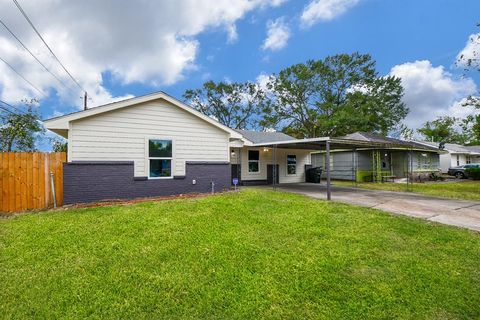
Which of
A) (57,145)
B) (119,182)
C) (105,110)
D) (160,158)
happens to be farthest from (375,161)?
(57,145)

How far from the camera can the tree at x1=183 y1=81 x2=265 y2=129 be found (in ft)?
113

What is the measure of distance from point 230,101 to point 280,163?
21.3m

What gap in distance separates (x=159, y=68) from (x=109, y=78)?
14.9 ft

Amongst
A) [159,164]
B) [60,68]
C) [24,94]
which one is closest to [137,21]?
[60,68]

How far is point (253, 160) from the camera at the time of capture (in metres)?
15.0

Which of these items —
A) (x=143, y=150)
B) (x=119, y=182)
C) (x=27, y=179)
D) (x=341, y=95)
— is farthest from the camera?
(x=341, y=95)

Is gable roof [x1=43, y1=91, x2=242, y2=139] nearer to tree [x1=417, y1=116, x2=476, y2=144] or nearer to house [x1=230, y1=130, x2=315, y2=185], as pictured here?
house [x1=230, y1=130, x2=315, y2=185]

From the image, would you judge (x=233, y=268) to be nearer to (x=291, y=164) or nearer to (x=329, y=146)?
(x=329, y=146)

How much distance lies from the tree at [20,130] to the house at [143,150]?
428 inches

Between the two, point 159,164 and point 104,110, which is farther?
point 159,164

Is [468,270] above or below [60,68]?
below

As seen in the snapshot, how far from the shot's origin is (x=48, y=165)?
7289 millimetres

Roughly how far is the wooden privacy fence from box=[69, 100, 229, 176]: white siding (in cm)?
69

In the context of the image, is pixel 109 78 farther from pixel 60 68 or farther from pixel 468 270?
pixel 468 270
